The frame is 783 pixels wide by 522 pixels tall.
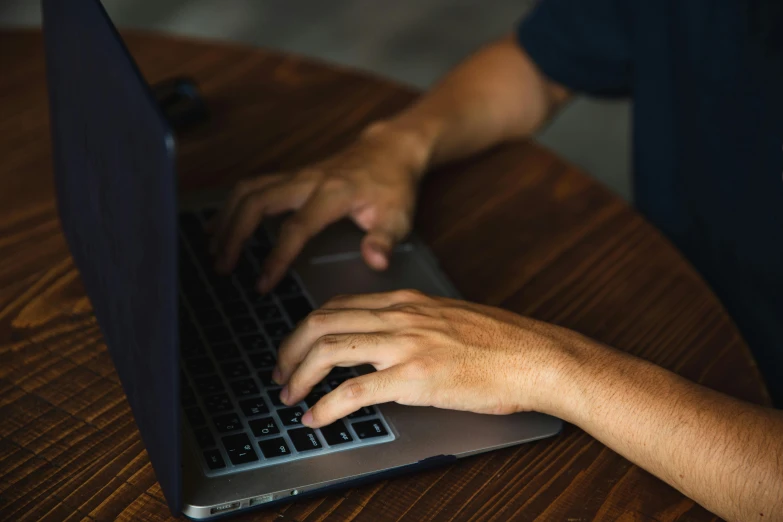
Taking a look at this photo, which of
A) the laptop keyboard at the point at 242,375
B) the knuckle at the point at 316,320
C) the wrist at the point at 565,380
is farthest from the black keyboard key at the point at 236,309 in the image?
the wrist at the point at 565,380

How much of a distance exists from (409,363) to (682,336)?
0.30m

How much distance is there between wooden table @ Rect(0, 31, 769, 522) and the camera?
2.30 feet

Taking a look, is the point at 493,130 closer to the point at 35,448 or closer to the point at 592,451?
the point at 592,451

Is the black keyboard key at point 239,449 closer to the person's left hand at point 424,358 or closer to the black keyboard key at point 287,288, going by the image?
the person's left hand at point 424,358

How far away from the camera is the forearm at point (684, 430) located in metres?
0.70

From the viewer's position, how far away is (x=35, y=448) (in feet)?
2.35

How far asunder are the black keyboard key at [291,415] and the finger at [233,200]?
25 cm

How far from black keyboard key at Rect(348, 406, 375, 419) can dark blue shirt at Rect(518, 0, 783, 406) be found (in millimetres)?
528

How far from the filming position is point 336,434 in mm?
723

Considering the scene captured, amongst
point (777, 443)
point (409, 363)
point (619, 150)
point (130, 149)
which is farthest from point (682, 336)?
Result: point (619, 150)

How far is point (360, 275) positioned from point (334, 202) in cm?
9

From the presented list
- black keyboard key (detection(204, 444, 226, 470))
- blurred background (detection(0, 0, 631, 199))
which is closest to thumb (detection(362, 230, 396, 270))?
black keyboard key (detection(204, 444, 226, 470))

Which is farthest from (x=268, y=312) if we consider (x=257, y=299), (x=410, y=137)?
(x=410, y=137)

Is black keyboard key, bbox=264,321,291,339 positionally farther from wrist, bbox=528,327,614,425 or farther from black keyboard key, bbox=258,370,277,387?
wrist, bbox=528,327,614,425
